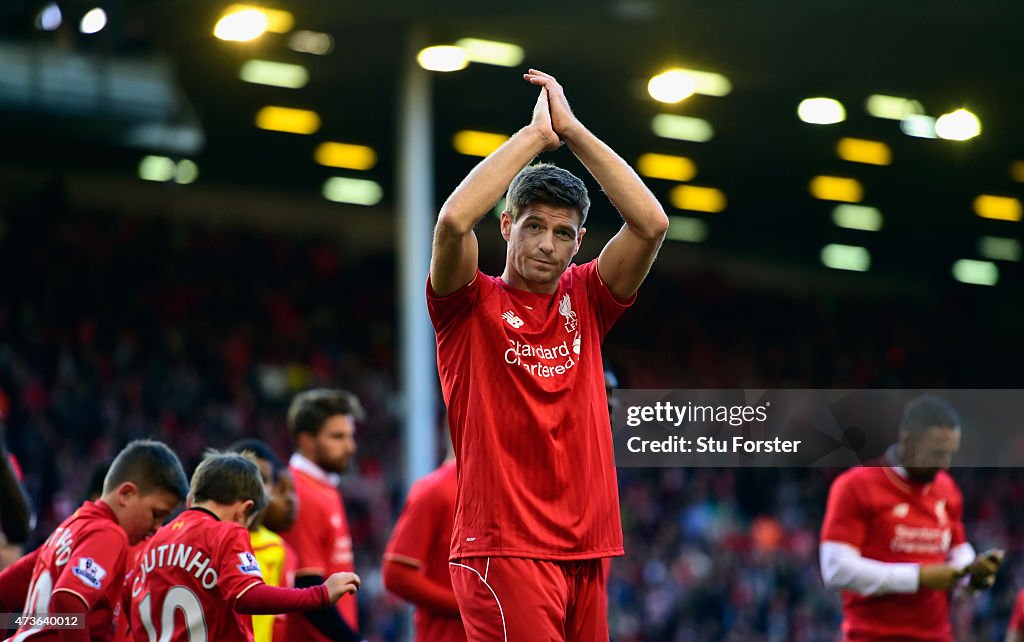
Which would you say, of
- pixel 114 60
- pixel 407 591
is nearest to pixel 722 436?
pixel 407 591

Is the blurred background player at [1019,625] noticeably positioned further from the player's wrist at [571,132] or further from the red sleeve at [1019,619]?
the player's wrist at [571,132]

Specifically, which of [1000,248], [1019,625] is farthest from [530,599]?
[1000,248]

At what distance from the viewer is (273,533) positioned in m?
6.28

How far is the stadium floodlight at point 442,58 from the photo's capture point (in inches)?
563

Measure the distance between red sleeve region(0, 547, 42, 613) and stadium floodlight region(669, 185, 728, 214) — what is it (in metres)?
15.6

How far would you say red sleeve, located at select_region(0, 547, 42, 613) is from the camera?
5.32 m

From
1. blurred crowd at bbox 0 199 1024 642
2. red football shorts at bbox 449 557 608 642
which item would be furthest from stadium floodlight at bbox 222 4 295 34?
red football shorts at bbox 449 557 608 642

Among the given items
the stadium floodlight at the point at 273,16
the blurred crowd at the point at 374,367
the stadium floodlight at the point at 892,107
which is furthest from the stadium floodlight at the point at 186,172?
the stadium floodlight at the point at 892,107

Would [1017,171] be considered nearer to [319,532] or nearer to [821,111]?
[821,111]

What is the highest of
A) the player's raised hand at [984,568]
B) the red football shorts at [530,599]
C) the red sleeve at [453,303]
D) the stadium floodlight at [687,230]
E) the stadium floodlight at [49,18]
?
the stadium floodlight at [49,18]

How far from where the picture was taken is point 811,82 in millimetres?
15008

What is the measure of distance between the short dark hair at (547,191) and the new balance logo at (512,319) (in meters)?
0.28

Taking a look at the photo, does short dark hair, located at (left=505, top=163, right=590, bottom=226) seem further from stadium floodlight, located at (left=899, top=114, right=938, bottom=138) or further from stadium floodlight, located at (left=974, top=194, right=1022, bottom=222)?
stadium floodlight, located at (left=974, top=194, right=1022, bottom=222)

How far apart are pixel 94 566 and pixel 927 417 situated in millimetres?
3881
